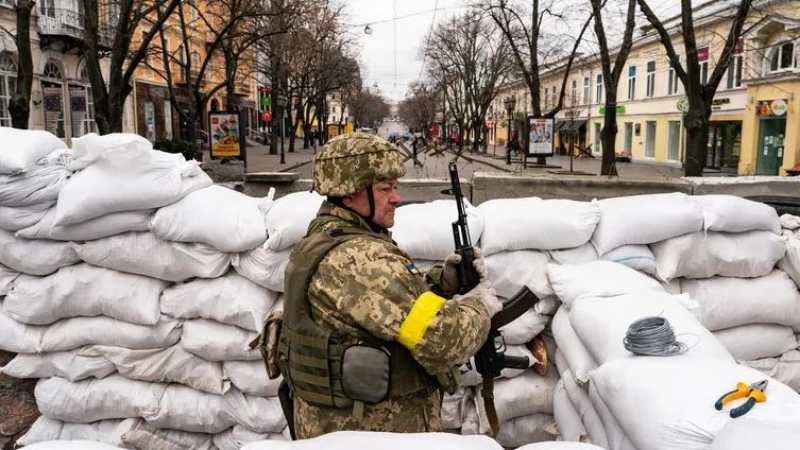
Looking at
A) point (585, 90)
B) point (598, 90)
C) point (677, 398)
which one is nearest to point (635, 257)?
point (677, 398)

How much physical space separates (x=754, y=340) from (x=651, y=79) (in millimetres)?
28513

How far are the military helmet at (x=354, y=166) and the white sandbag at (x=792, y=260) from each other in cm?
261

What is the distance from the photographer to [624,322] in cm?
254

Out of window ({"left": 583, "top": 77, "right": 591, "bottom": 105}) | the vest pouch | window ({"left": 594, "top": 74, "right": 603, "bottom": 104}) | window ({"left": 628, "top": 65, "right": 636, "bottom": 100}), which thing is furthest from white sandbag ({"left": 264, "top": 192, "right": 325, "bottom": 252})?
window ({"left": 583, "top": 77, "right": 591, "bottom": 105})

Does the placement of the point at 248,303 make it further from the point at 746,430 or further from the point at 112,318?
the point at 746,430

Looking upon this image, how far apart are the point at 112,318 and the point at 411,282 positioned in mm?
2303

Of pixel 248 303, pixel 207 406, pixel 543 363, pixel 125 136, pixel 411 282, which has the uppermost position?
pixel 125 136

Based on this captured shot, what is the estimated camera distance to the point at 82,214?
318 centimetres

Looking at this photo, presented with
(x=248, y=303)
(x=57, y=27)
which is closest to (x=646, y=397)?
(x=248, y=303)

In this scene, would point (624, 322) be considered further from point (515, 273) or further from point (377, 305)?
point (377, 305)

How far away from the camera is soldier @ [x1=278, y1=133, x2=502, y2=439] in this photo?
1715 mm

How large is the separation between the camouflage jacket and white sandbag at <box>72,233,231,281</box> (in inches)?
61.5

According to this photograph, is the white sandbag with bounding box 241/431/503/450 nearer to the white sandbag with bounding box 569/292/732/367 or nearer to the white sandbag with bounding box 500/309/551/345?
the white sandbag with bounding box 569/292/732/367

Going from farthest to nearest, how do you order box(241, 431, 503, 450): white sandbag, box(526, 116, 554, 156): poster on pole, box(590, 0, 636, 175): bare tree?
box(526, 116, 554, 156): poster on pole, box(590, 0, 636, 175): bare tree, box(241, 431, 503, 450): white sandbag
